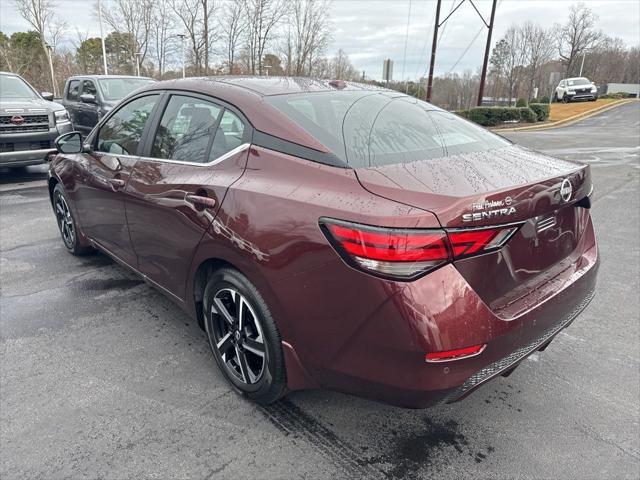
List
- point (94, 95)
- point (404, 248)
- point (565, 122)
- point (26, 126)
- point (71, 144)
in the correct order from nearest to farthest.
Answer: point (404, 248), point (71, 144), point (26, 126), point (94, 95), point (565, 122)

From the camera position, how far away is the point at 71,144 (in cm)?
395

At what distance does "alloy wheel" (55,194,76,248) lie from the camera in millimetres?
4477

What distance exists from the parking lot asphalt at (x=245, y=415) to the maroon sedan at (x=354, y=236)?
0.29m

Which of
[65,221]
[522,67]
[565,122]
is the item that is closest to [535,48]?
[522,67]

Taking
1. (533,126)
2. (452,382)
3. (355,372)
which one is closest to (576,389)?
(452,382)

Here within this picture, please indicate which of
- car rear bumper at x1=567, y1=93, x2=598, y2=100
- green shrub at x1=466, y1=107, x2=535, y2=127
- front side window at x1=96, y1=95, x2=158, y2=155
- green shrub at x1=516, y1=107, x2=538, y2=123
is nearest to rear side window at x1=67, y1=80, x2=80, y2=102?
front side window at x1=96, y1=95, x2=158, y2=155

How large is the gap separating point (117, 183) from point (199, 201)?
45.2 inches

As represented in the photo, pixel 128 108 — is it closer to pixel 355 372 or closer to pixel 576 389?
pixel 355 372

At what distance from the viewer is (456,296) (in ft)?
5.75

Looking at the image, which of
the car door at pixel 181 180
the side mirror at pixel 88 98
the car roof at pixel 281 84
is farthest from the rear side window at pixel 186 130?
the side mirror at pixel 88 98

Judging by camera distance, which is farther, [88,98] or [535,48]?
[535,48]

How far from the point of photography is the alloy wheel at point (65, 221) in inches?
176

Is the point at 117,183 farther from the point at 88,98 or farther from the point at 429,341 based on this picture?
the point at 88,98

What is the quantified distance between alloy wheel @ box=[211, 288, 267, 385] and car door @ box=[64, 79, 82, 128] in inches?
444
